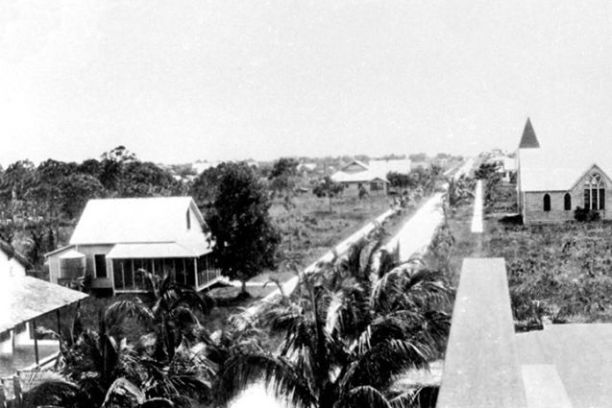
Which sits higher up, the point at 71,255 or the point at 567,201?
the point at 567,201

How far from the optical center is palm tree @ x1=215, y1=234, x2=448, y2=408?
9250 millimetres

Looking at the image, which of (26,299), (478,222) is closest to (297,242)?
→ (478,222)

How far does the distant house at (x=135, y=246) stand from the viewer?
26.1 meters

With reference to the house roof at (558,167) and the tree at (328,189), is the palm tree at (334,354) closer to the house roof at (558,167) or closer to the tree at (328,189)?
the house roof at (558,167)

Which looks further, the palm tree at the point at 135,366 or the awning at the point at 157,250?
the awning at the point at 157,250

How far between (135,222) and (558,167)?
86.6 feet

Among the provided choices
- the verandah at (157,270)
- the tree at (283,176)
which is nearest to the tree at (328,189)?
the tree at (283,176)

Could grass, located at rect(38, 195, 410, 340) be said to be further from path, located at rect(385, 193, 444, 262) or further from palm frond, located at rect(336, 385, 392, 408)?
palm frond, located at rect(336, 385, 392, 408)

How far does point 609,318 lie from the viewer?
1730cm

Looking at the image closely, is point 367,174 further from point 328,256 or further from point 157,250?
point 157,250

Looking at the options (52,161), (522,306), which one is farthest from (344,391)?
(52,161)

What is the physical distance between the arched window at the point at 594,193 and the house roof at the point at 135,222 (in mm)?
23149

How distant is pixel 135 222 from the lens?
2777cm

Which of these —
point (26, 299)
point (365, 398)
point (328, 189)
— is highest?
point (328, 189)
